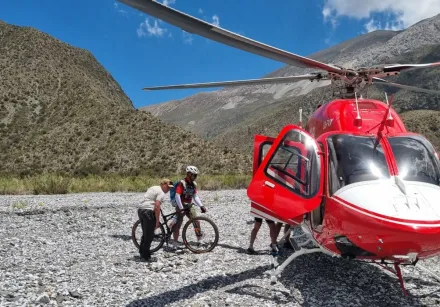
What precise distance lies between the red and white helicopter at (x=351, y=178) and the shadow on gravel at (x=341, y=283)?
602 millimetres

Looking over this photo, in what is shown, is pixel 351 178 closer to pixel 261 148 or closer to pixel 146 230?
pixel 261 148

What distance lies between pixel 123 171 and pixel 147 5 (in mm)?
40394

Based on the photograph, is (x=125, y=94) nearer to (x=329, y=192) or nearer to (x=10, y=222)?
(x=10, y=222)

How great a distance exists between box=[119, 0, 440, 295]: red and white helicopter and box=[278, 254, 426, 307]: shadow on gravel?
0.60 meters

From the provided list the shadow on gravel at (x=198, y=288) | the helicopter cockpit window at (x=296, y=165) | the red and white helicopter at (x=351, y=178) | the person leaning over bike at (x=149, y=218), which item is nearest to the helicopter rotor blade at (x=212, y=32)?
the red and white helicopter at (x=351, y=178)

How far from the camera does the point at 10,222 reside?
42.0 feet

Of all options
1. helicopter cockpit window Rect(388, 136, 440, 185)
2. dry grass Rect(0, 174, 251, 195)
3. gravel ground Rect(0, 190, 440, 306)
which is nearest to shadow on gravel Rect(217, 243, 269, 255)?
gravel ground Rect(0, 190, 440, 306)

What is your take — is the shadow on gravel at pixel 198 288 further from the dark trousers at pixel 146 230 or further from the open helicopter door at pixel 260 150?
the dark trousers at pixel 146 230

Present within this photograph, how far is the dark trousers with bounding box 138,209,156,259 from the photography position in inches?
334

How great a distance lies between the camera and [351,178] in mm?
5574

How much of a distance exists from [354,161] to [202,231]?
460 centimetres

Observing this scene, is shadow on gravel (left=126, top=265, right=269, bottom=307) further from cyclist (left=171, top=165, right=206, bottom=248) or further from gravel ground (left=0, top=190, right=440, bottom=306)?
cyclist (left=171, top=165, right=206, bottom=248)

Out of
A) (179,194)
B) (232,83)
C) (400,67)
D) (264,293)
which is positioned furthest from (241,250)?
(400,67)

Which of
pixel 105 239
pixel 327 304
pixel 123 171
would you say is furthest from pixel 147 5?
pixel 123 171
